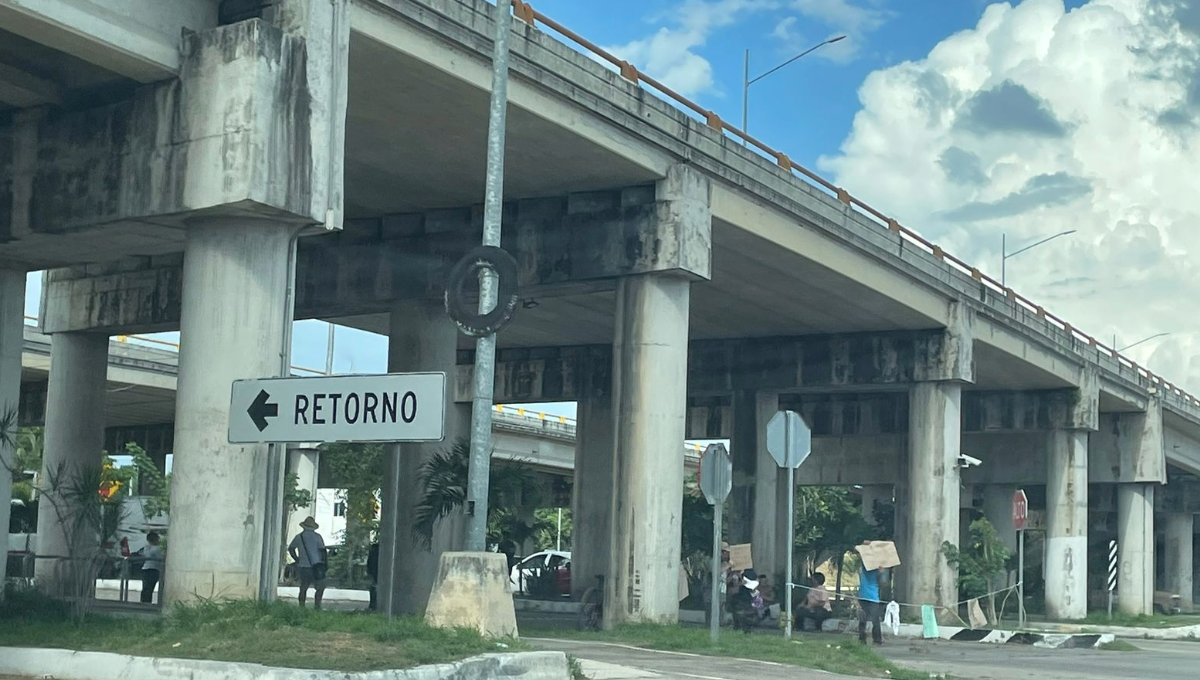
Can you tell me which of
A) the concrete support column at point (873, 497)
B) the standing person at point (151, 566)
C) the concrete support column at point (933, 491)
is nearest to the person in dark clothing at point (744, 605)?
the concrete support column at point (933, 491)

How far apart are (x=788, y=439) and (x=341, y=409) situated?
7.29m

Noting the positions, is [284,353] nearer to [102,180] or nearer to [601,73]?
[102,180]

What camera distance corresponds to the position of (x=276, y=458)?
56.1 feet

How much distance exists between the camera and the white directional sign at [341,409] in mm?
13477

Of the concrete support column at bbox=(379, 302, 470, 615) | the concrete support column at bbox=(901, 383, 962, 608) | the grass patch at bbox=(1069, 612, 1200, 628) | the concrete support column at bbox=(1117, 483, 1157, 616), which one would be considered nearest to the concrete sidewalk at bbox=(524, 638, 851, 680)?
the concrete support column at bbox=(379, 302, 470, 615)

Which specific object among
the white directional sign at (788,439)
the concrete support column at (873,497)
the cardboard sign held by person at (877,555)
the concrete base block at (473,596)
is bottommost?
the concrete base block at (473,596)

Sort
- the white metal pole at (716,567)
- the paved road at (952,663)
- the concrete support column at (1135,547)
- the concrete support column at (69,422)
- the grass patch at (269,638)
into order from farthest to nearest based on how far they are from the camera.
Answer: the concrete support column at (1135,547) → the concrete support column at (69,422) → the white metal pole at (716,567) → the paved road at (952,663) → the grass patch at (269,638)

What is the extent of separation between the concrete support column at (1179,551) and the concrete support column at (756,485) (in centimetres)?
3216

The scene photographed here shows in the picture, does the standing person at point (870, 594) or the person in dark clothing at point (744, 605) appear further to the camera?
the person in dark clothing at point (744, 605)

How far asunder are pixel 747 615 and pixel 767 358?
14572 millimetres

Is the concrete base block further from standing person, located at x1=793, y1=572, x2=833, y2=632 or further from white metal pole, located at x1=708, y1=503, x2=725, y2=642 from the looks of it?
standing person, located at x1=793, y1=572, x2=833, y2=632

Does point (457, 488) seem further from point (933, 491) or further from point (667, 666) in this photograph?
point (933, 491)

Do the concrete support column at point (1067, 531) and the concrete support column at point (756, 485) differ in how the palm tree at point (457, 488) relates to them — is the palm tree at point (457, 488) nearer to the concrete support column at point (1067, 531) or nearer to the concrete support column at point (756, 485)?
the concrete support column at point (756, 485)

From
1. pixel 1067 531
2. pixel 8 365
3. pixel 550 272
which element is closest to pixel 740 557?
pixel 550 272
